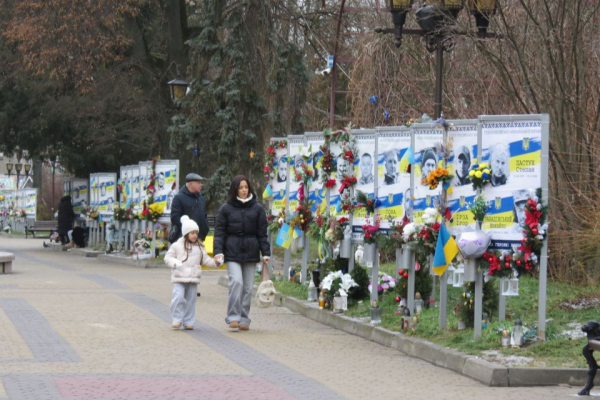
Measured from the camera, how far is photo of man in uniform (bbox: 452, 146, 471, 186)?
44.3ft

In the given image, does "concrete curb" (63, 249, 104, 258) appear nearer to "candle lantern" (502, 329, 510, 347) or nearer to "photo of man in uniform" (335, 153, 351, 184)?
"photo of man in uniform" (335, 153, 351, 184)

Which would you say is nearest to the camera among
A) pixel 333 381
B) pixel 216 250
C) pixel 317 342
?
pixel 333 381

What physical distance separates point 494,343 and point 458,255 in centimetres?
118

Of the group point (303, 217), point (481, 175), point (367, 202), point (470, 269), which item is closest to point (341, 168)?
point (367, 202)

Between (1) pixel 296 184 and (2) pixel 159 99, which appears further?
(2) pixel 159 99

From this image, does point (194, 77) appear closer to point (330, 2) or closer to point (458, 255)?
point (330, 2)

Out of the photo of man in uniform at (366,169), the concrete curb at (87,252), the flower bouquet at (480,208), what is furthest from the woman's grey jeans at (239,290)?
the concrete curb at (87,252)

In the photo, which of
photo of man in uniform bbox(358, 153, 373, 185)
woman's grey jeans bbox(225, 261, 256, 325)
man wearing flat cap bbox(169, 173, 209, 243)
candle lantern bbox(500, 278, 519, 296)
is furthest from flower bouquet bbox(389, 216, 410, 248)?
man wearing flat cap bbox(169, 173, 209, 243)

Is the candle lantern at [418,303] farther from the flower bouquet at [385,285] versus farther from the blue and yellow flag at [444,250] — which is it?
the blue and yellow flag at [444,250]

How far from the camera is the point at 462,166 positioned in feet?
44.7

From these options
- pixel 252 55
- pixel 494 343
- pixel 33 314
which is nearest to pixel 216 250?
pixel 33 314

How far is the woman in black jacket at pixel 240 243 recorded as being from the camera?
1572 cm

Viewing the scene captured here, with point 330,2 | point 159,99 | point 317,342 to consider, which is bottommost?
point 317,342

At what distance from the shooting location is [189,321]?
51.6 ft
